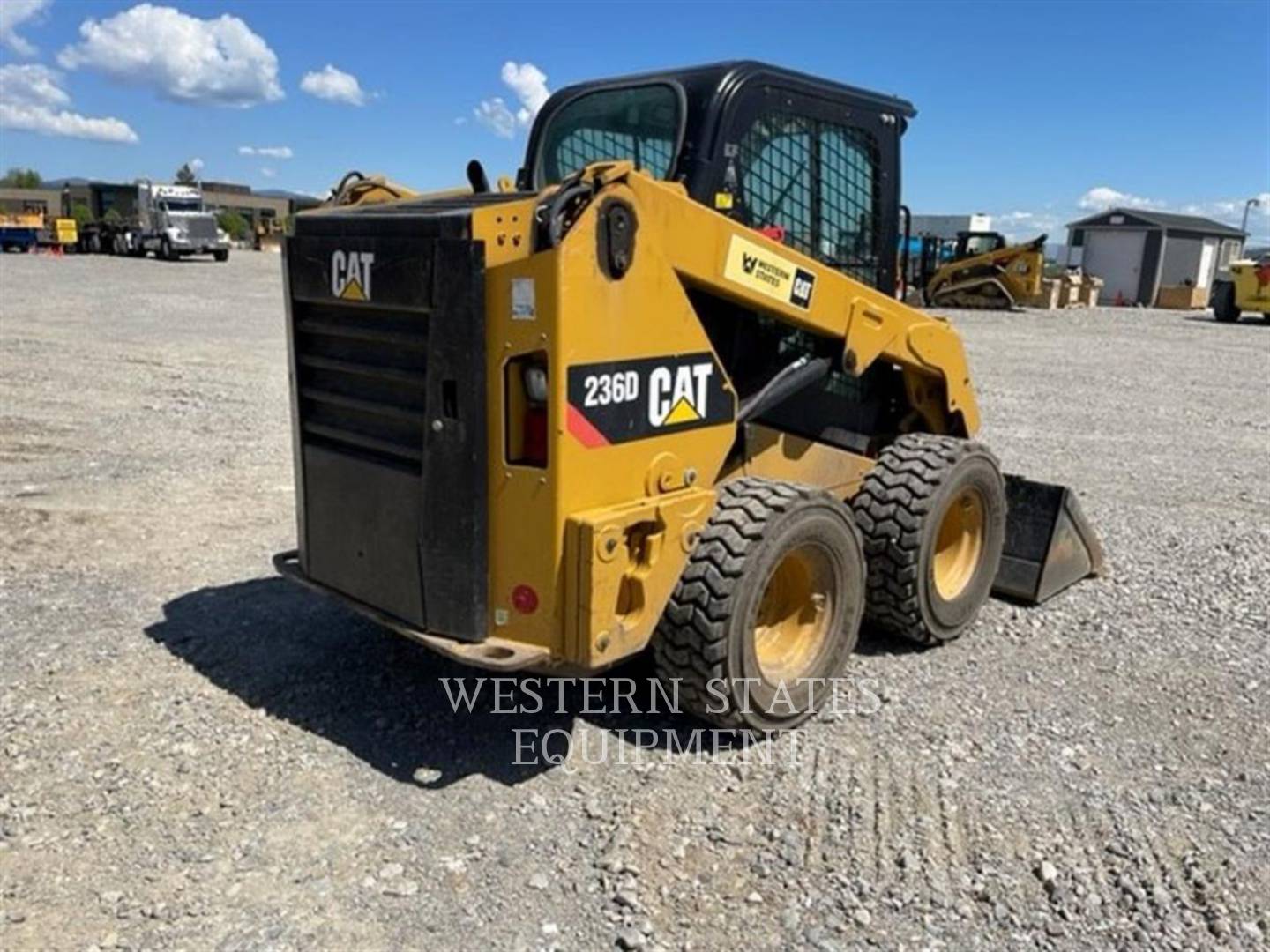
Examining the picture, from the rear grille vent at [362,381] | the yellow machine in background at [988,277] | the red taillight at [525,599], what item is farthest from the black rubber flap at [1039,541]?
the yellow machine in background at [988,277]

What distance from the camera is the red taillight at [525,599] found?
10.7 feet

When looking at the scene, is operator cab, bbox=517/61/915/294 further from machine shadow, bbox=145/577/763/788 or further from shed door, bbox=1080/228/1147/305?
shed door, bbox=1080/228/1147/305

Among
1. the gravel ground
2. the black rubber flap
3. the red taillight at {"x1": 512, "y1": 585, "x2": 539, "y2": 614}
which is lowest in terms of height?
the gravel ground

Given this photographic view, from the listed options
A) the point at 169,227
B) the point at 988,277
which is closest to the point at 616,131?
the point at 988,277

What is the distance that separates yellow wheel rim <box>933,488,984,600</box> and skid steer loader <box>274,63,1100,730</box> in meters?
0.26

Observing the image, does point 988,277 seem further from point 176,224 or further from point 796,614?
point 176,224

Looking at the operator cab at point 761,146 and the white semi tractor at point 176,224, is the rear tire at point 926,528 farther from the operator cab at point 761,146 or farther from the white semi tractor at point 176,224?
the white semi tractor at point 176,224

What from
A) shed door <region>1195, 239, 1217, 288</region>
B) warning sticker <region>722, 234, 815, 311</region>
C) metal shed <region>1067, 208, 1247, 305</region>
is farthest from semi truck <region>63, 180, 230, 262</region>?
warning sticker <region>722, 234, 815, 311</region>

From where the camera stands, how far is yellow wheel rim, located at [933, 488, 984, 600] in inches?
193

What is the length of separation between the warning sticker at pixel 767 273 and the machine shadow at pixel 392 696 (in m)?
1.60

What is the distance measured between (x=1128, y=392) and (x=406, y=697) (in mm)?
12494

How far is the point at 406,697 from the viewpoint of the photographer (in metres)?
4.04

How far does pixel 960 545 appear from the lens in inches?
197

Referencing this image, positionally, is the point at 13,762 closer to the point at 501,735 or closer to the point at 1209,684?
the point at 501,735
